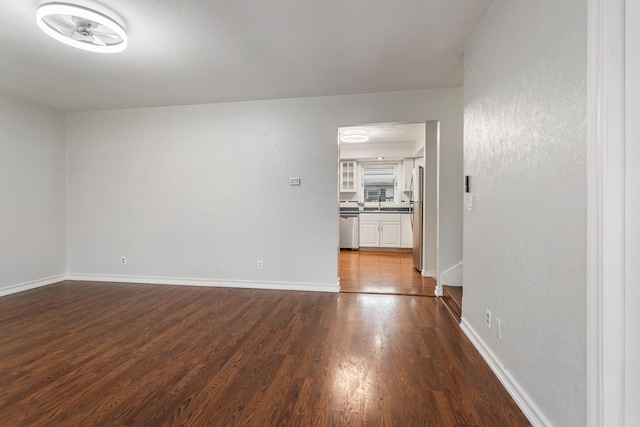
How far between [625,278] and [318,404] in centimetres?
145

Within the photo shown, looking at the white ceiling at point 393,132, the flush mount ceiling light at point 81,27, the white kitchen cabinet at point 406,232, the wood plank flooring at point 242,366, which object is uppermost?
the white ceiling at point 393,132

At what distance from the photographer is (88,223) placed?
4176 mm

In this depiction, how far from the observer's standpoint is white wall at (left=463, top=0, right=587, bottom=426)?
115 cm

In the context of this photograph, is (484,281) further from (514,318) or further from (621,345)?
(621,345)

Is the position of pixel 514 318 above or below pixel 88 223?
below

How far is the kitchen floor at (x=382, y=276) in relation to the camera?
12.1 ft

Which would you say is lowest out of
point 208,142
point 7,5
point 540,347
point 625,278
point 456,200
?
point 540,347

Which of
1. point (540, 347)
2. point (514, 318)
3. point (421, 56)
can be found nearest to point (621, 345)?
point (540, 347)

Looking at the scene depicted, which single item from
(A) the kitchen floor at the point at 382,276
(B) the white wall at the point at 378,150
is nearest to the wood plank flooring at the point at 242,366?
(A) the kitchen floor at the point at 382,276

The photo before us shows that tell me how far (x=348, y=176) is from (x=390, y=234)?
1765 millimetres

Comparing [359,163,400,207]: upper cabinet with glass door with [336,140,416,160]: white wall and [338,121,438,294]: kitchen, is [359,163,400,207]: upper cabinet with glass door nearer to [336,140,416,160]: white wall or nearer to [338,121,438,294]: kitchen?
[338,121,438,294]: kitchen

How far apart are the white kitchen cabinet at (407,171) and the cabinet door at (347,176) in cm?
120

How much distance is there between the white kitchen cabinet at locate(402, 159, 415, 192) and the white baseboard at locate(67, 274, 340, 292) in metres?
3.99

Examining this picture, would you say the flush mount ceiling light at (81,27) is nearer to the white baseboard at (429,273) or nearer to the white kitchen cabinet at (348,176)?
the white baseboard at (429,273)
